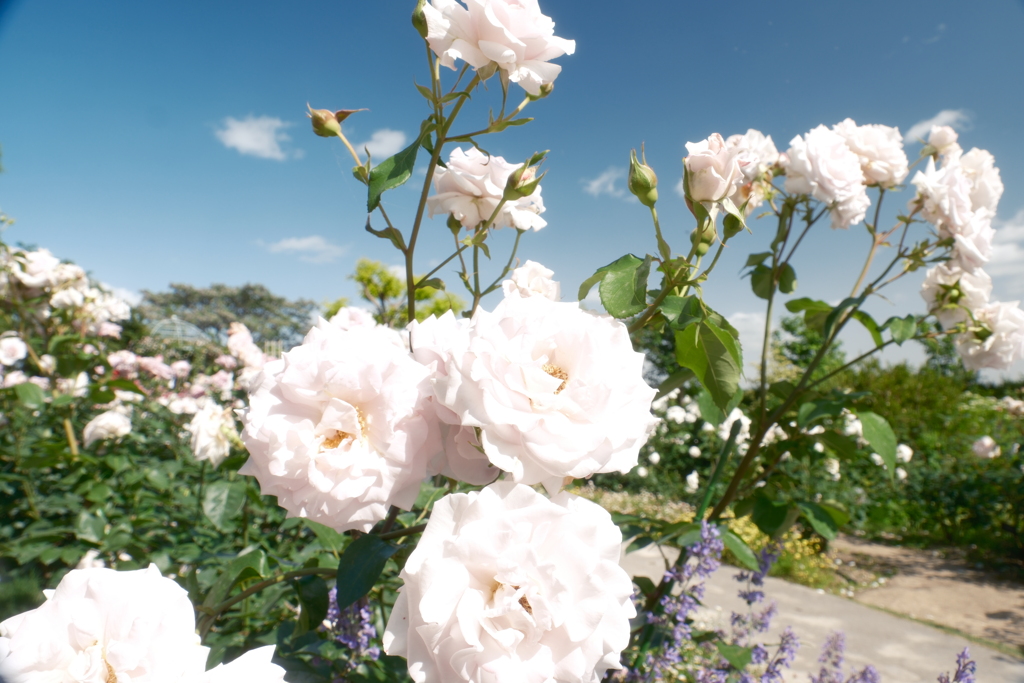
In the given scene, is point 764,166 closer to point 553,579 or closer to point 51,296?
point 553,579

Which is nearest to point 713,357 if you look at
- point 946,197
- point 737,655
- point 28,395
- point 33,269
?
point 737,655

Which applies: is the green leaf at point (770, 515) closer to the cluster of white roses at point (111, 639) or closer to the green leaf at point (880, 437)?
the green leaf at point (880, 437)

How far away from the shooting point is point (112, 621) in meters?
0.42

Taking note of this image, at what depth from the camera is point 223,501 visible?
135cm

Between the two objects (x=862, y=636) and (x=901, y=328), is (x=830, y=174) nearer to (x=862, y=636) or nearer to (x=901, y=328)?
(x=901, y=328)

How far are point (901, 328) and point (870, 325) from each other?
0.09 meters

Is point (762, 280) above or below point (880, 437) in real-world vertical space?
above

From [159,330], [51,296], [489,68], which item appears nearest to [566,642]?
[489,68]

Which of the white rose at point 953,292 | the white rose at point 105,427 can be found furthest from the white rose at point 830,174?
the white rose at point 105,427

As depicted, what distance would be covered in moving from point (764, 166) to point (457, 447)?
47.7 inches

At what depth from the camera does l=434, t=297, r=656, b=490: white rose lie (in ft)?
1.38

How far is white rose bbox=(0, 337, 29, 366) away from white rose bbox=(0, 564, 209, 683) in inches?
137

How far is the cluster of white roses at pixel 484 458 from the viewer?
0.41 m

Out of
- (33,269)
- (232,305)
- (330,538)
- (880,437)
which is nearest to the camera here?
(330,538)
